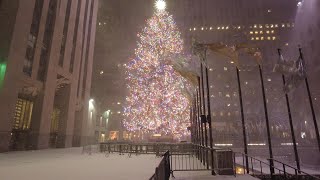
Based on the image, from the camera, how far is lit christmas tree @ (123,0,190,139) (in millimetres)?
32406

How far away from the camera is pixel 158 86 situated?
1313 inches

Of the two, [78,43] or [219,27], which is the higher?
[219,27]

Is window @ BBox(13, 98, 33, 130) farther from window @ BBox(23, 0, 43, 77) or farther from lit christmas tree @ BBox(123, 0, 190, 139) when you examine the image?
lit christmas tree @ BBox(123, 0, 190, 139)

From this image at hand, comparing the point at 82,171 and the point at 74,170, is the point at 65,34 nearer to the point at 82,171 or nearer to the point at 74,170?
the point at 74,170

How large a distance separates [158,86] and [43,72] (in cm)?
1587

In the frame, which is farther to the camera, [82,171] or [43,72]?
[43,72]

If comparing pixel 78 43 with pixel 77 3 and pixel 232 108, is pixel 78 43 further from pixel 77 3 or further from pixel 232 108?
pixel 232 108

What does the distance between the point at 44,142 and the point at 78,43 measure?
19.5 metres

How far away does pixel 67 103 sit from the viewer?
127ft

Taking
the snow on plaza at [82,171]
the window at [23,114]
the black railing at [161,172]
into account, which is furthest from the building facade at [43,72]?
the black railing at [161,172]

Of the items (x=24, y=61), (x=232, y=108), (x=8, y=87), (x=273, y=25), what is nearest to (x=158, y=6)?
(x=24, y=61)

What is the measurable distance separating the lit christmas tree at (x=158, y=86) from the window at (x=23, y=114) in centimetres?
1342

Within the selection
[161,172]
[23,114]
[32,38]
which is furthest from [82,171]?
[32,38]

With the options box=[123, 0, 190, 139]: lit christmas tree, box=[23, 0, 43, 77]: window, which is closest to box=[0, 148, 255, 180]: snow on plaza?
box=[23, 0, 43, 77]: window
